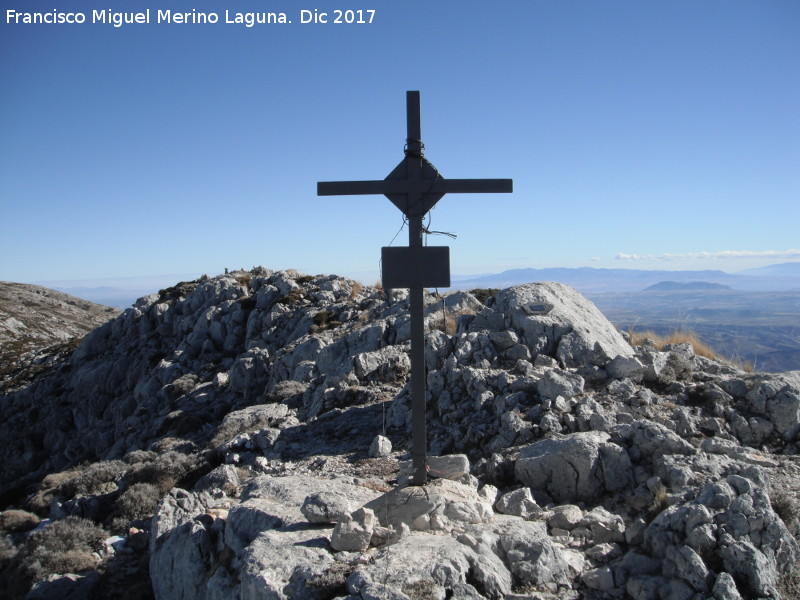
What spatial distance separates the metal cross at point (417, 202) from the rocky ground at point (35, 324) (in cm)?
4038

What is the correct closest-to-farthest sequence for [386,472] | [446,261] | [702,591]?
[702,591] → [446,261] → [386,472]

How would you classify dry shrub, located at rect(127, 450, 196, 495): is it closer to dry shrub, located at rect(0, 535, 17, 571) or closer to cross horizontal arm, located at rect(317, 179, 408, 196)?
dry shrub, located at rect(0, 535, 17, 571)

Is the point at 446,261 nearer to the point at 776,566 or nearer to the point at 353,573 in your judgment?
the point at 353,573

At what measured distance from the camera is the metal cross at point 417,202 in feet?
24.7

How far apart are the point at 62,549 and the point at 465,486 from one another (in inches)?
267

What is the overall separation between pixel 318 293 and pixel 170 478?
17302 millimetres

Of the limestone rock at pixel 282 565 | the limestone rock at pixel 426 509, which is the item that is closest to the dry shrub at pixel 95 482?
the limestone rock at pixel 282 565

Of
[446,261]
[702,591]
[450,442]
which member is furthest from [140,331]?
[702,591]

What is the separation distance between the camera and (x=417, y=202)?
25.2 feet

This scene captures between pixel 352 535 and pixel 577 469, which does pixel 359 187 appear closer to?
pixel 352 535

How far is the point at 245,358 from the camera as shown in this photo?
79.6ft

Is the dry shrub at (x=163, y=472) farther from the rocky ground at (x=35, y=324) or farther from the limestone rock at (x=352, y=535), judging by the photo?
the rocky ground at (x=35, y=324)

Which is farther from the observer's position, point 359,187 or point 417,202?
point 359,187

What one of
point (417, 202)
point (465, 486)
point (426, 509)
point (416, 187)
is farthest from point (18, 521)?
point (416, 187)
